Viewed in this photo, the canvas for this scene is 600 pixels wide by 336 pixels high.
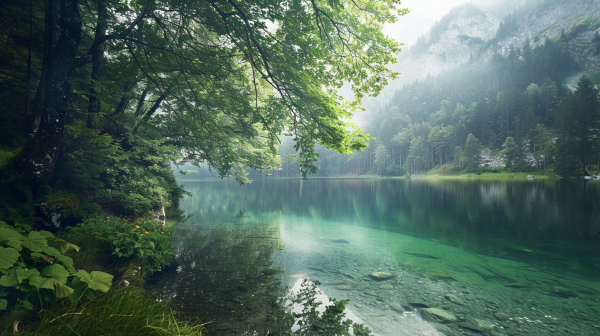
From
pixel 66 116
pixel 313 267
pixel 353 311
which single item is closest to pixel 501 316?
pixel 353 311

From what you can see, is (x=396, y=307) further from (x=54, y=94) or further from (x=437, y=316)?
(x=54, y=94)

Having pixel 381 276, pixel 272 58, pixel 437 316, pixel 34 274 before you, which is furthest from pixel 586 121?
pixel 34 274

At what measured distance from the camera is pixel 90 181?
8.27 metres

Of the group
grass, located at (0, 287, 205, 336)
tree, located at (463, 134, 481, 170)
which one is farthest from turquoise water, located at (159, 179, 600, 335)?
tree, located at (463, 134, 481, 170)

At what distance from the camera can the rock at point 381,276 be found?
8.00 m

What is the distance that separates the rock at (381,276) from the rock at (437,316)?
1963 millimetres

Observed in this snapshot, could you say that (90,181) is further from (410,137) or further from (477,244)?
(410,137)

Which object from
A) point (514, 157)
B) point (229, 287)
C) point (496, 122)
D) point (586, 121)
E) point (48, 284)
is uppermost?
point (496, 122)

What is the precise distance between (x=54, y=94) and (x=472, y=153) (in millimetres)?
93636

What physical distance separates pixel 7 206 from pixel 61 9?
17.6 ft

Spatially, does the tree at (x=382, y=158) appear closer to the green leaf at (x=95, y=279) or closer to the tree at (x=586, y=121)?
the tree at (x=586, y=121)

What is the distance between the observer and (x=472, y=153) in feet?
252

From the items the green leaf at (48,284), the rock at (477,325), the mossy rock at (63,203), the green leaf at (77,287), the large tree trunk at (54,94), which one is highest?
the large tree trunk at (54,94)

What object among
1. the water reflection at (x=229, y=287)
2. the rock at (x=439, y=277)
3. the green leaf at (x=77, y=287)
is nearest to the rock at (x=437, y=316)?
the rock at (x=439, y=277)
